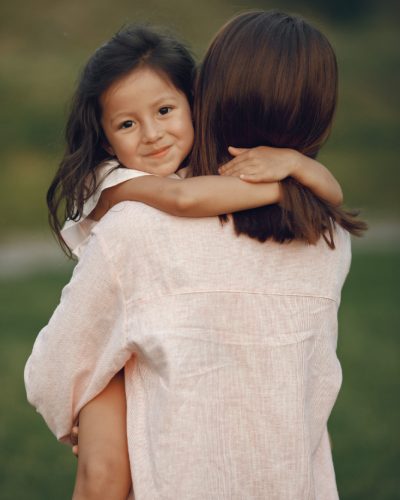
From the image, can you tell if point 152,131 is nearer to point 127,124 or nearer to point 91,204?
point 127,124

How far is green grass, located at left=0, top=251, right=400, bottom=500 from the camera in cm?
489

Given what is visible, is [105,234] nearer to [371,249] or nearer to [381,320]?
[381,320]

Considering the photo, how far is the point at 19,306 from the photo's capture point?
27.4 ft

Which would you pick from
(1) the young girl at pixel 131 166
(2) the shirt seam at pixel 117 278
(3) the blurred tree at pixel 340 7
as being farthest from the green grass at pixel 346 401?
(3) the blurred tree at pixel 340 7

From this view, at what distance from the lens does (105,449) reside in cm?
Answer: 191

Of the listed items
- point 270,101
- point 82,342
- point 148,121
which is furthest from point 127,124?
point 82,342

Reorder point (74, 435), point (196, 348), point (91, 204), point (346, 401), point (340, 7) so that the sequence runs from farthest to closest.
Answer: point (340, 7) → point (346, 401) → point (91, 204) → point (74, 435) → point (196, 348)

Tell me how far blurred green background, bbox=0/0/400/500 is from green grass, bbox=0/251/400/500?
0.04 ft

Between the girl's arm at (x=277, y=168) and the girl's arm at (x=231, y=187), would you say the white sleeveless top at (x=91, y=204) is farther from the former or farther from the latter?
the girl's arm at (x=277, y=168)

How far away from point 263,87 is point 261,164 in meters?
0.17

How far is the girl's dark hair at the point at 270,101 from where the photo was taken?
190 cm

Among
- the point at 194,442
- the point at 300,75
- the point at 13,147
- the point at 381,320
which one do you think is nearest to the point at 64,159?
the point at 300,75

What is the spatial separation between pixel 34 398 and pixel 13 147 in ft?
43.9

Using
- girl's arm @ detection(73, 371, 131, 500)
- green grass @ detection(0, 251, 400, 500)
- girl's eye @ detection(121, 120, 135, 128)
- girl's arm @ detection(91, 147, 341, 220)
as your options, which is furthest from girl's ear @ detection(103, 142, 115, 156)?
green grass @ detection(0, 251, 400, 500)
